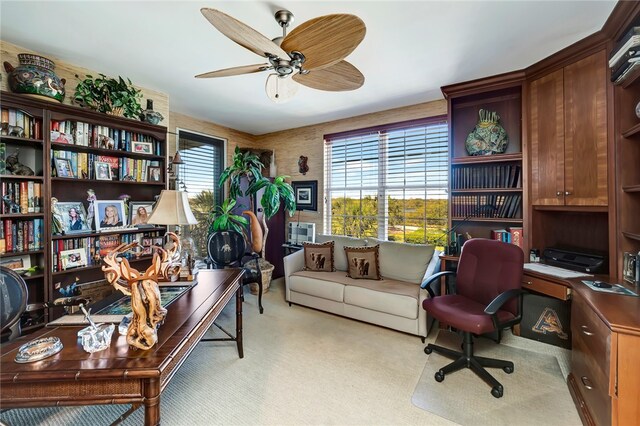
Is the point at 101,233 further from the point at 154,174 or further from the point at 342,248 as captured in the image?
the point at 342,248

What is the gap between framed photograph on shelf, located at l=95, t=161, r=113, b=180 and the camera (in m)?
2.69

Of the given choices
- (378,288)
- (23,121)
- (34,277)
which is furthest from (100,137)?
(378,288)

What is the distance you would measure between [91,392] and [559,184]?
11.2 feet

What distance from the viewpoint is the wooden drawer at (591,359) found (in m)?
1.40

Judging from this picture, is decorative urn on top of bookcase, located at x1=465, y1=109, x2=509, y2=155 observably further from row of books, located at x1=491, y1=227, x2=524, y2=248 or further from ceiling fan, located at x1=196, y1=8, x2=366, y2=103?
ceiling fan, located at x1=196, y1=8, x2=366, y2=103

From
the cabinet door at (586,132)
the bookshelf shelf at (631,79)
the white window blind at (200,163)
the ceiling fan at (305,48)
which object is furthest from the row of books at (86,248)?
the bookshelf shelf at (631,79)

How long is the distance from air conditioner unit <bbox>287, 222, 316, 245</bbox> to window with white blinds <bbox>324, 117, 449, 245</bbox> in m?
0.27

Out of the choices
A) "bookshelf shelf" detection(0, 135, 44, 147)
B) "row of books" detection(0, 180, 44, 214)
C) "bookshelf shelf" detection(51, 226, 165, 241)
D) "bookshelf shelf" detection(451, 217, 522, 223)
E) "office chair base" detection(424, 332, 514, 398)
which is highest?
"bookshelf shelf" detection(0, 135, 44, 147)

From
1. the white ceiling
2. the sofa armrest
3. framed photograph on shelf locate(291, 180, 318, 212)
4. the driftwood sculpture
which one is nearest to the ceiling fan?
the white ceiling

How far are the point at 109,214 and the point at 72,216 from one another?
0.94 ft

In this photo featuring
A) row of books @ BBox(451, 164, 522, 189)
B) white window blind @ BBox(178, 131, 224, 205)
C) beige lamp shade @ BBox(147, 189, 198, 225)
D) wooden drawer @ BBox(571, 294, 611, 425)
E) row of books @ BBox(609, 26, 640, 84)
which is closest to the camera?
wooden drawer @ BBox(571, 294, 611, 425)

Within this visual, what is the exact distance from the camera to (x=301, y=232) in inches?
177

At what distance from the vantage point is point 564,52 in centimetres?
223

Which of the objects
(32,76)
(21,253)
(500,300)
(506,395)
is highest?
(32,76)
